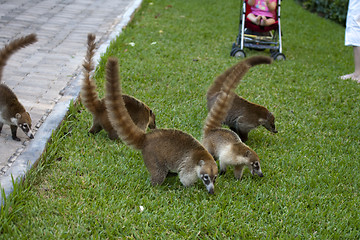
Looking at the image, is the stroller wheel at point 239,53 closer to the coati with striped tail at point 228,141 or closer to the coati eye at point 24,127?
the coati with striped tail at point 228,141

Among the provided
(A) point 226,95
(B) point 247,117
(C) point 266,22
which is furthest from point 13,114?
(C) point 266,22

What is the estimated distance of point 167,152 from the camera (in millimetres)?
3434

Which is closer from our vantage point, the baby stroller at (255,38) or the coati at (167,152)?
the coati at (167,152)

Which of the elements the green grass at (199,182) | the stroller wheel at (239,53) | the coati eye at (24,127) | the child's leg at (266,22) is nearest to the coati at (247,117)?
the green grass at (199,182)

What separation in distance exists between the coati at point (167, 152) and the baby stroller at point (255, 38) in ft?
14.0

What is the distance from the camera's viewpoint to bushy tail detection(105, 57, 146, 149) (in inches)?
121

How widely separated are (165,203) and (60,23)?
5.96m

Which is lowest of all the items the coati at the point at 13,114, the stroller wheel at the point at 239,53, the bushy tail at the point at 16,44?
the stroller wheel at the point at 239,53

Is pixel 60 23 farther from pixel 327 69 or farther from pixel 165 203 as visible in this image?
pixel 165 203

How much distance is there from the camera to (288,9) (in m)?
12.4

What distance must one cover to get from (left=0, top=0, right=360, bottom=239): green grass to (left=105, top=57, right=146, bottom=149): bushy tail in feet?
1.20

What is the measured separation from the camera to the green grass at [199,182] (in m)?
3.00

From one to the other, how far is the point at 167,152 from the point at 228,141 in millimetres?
738

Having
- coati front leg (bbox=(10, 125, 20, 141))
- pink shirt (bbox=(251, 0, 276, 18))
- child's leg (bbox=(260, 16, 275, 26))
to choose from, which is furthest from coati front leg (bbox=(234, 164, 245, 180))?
pink shirt (bbox=(251, 0, 276, 18))
